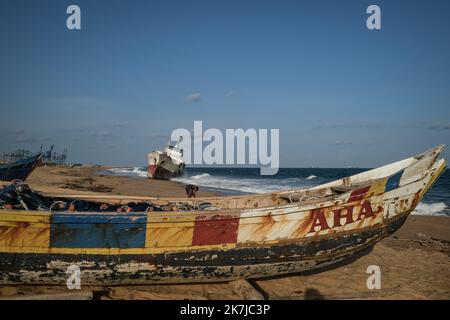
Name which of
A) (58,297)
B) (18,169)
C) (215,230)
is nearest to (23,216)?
(58,297)

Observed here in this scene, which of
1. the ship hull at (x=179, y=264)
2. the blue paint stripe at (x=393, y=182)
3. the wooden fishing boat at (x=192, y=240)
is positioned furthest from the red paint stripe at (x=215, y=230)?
the blue paint stripe at (x=393, y=182)

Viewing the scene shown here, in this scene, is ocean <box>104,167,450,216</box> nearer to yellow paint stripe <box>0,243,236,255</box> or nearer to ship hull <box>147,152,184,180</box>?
ship hull <box>147,152,184,180</box>

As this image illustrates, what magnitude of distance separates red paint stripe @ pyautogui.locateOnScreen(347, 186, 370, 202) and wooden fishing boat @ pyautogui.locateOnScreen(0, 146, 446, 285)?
17 millimetres

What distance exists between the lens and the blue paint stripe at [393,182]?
5566 mm

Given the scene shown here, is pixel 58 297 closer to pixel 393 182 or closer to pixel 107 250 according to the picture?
pixel 107 250

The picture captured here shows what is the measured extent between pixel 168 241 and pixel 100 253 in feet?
3.42

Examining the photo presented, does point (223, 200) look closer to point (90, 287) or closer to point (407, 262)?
point (90, 287)

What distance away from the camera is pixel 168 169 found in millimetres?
38375

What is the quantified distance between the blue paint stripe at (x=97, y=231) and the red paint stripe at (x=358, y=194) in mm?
3448

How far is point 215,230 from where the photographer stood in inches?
197

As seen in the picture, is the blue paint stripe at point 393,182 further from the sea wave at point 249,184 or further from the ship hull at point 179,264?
the sea wave at point 249,184
